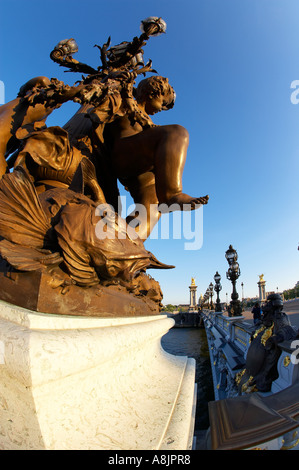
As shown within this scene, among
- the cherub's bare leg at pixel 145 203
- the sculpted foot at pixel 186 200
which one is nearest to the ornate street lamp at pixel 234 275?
the cherub's bare leg at pixel 145 203

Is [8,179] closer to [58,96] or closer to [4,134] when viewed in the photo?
[4,134]

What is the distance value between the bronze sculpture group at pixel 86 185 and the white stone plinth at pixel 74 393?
0.18m

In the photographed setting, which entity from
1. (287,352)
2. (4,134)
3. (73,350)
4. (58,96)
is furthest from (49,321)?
(287,352)

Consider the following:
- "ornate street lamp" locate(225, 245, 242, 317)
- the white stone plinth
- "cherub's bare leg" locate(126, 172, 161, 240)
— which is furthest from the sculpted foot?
"ornate street lamp" locate(225, 245, 242, 317)

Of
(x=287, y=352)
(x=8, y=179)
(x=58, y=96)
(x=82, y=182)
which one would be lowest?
(x=287, y=352)

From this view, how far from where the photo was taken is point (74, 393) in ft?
2.67

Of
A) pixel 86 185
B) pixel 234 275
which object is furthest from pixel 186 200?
pixel 234 275

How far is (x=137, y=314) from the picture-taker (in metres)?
1.78

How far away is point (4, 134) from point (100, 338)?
5.27 ft

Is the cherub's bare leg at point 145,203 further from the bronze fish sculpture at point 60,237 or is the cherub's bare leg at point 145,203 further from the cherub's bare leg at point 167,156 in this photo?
the bronze fish sculpture at point 60,237

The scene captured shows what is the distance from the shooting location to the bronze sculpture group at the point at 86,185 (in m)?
1.04

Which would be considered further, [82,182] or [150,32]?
[150,32]

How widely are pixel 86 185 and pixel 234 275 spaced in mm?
11355
